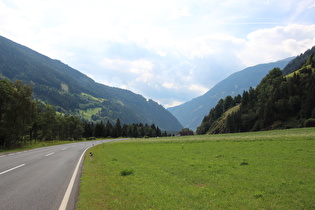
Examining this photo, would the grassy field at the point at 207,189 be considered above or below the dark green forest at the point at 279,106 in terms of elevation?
below

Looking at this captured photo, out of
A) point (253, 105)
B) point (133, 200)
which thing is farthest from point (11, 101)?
point (253, 105)

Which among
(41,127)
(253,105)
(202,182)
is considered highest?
(253,105)

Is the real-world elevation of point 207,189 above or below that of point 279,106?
below

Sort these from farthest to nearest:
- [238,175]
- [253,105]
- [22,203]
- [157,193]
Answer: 1. [253,105]
2. [238,175]
3. [157,193]
4. [22,203]

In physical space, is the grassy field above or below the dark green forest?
below

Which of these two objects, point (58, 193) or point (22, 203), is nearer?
point (22, 203)

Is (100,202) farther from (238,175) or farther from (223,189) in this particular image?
(238,175)

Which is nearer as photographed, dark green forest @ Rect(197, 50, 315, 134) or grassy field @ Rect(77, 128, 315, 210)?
grassy field @ Rect(77, 128, 315, 210)

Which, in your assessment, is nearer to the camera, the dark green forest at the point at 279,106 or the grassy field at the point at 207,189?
the grassy field at the point at 207,189

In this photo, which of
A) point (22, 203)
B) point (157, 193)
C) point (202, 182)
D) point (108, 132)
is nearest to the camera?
point (22, 203)

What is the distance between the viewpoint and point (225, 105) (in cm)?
17412

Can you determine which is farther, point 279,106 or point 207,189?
point 279,106

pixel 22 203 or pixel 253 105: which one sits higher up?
pixel 253 105

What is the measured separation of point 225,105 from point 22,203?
179m
